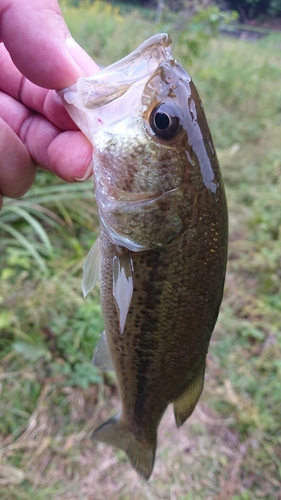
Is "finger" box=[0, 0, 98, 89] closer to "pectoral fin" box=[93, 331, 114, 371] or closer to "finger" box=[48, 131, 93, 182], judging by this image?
"finger" box=[48, 131, 93, 182]

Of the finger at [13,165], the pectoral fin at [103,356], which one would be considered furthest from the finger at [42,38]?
the pectoral fin at [103,356]

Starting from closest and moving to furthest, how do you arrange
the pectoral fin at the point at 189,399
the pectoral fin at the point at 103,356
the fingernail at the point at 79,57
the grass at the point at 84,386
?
1. the fingernail at the point at 79,57
2. the pectoral fin at the point at 189,399
3. the pectoral fin at the point at 103,356
4. the grass at the point at 84,386

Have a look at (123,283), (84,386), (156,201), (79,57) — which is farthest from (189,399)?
(84,386)

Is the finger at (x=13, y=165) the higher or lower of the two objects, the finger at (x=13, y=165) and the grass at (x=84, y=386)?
the higher

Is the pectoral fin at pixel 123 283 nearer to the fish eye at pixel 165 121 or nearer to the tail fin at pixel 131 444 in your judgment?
the fish eye at pixel 165 121

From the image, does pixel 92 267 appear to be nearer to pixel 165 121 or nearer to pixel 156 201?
pixel 156 201

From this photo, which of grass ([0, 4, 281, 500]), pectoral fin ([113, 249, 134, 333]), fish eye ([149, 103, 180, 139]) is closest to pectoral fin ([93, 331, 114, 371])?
pectoral fin ([113, 249, 134, 333])
